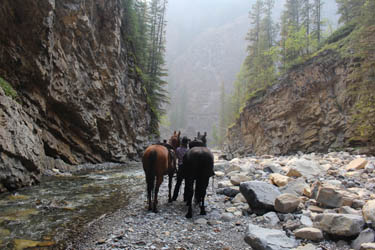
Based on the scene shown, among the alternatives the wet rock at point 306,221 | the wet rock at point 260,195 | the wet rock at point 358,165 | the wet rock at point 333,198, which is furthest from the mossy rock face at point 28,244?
the wet rock at point 358,165

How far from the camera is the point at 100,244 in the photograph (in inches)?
147

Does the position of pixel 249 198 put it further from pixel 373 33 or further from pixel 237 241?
pixel 373 33

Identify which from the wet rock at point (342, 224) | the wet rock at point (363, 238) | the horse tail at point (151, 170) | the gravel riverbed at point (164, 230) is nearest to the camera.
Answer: the wet rock at point (363, 238)

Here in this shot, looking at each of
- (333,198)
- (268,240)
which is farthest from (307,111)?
(268,240)

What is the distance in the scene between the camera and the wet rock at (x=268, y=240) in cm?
336

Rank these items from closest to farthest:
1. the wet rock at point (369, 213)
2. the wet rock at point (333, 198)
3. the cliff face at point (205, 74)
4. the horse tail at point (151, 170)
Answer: the wet rock at point (369, 213) < the wet rock at point (333, 198) < the horse tail at point (151, 170) < the cliff face at point (205, 74)

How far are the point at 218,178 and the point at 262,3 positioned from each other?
4415 cm

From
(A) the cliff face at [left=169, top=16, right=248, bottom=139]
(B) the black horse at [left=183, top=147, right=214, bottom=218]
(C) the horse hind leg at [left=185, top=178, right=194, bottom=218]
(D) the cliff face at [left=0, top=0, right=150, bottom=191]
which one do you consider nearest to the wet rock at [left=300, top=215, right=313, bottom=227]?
(B) the black horse at [left=183, top=147, right=214, bottom=218]

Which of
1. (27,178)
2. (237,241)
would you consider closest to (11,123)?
(27,178)

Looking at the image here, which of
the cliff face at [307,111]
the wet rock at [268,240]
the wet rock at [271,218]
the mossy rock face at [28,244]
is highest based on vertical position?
the cliff face at [307,111]

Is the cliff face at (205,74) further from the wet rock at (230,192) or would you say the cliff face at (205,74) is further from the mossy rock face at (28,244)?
the mossy rock face at (28,244)

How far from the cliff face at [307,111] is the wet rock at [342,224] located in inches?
725

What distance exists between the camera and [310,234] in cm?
359

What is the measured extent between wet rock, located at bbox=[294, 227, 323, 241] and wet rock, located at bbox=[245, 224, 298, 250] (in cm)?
24
